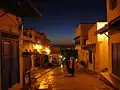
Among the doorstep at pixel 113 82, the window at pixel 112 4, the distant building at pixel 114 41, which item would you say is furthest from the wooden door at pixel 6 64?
the window at pixel 112 4

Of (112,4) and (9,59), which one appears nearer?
(9,59)

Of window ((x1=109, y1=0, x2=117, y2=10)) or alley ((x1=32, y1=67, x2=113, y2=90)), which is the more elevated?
window ((x1=109, y1=0, x2=117, y2=10))

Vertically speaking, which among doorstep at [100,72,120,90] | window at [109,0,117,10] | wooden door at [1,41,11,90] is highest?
window at [109,0,117,10]

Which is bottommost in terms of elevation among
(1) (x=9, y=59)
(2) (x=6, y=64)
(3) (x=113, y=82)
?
(3) (x=113, y=82)

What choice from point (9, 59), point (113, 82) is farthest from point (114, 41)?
point (9, 59)

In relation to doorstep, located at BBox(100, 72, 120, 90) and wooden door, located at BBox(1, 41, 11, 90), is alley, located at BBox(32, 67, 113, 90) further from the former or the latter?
wooden door, located at BBox(1, 41, 11, 90)

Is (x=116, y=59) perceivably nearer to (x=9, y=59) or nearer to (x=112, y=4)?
(x=112, y=4)

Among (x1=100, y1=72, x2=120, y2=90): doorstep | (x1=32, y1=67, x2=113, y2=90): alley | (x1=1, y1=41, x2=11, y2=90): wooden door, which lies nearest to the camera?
(x1=1, y1=41, x2=11, y2=90): wooden door

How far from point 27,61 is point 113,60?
695 cm

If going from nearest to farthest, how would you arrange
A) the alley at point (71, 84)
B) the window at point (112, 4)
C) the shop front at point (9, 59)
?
the shop front at point (9, 59)
the alley at point (71, 84)
the window at point (112, 4)

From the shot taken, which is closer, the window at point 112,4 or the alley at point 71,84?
the alley at point 71,84

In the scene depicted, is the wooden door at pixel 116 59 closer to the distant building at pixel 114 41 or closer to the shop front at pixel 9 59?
the distant building at pixel 114 41

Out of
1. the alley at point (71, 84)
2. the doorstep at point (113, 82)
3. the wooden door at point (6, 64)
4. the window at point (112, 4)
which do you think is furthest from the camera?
the window at point (112, 4)

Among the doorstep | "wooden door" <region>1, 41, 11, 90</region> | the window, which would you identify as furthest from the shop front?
the window
